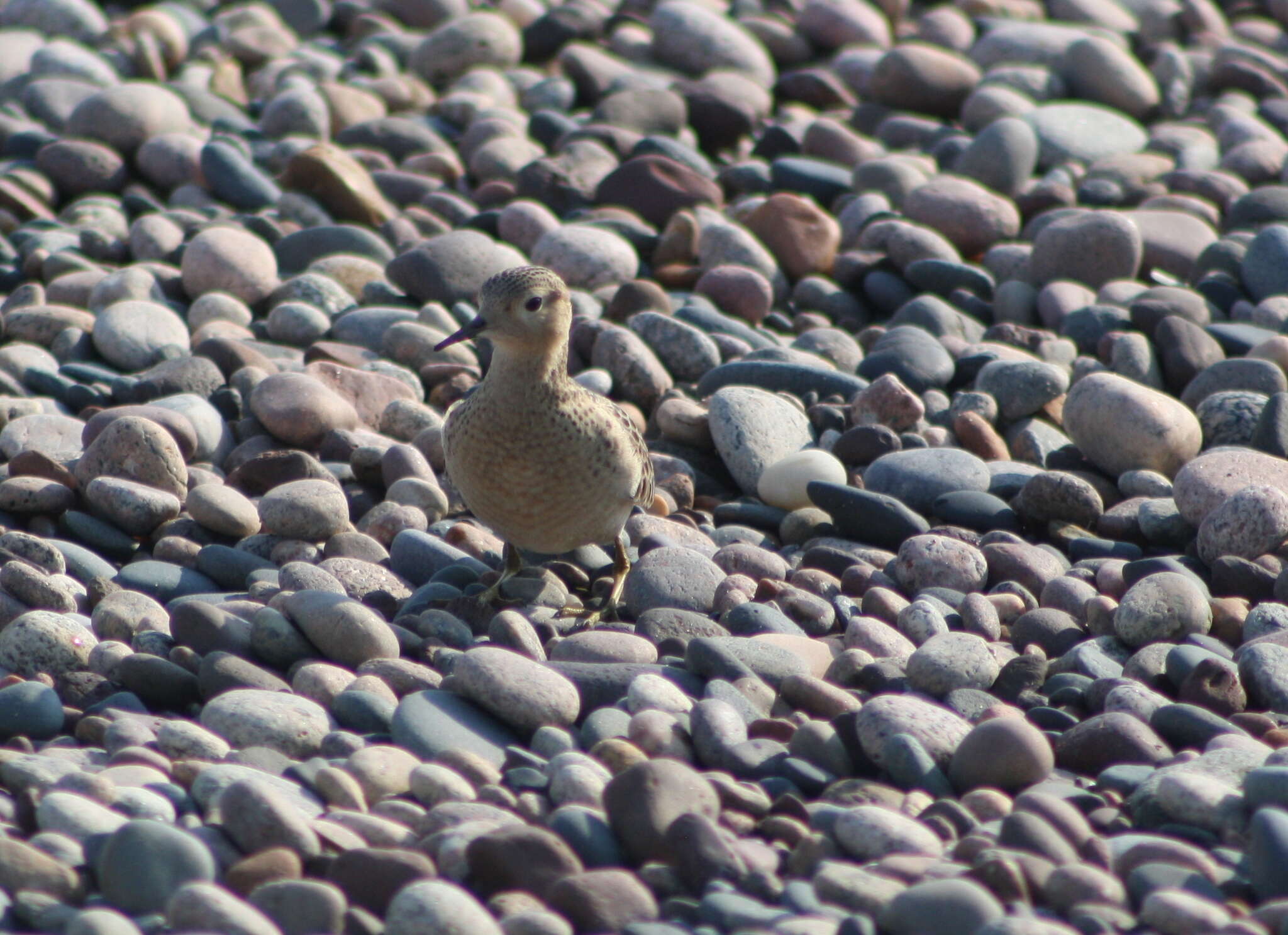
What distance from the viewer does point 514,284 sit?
5.72 meters

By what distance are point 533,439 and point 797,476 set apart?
68.1 inches

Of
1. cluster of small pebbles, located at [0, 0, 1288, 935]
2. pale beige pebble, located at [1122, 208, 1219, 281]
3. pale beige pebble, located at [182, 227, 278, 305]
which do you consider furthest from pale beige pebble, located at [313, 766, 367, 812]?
pale beige pebble, located at [1122, 208, 1219, 281]

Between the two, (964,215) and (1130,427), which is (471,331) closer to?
(1130,427)

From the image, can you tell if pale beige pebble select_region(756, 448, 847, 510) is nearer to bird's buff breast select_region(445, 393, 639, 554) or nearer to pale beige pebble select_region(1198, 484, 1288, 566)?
bird's buff breast select_region(445, 393, 639, 554)

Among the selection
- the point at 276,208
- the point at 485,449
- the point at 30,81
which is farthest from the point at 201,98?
the point at 485,449

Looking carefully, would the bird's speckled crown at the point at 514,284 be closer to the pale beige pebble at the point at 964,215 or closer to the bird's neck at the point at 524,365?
the bird's neck at the point at 524,365

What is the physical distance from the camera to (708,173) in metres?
11.0

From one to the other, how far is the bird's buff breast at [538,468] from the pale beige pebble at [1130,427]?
2.74m

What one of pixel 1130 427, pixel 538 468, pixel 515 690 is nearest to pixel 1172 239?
pixel 1130 427

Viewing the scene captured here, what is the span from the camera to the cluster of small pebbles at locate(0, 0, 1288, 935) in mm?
3840

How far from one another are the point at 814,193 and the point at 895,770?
7049 millimetres

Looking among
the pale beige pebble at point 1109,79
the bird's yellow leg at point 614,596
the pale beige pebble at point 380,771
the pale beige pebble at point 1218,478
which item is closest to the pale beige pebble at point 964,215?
the pale beige pebble at point 1109,79

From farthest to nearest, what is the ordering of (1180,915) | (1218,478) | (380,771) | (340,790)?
(1218,478)
(380,771)
(340,790)
(1180,915)

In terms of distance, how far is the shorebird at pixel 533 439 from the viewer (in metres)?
5.69
